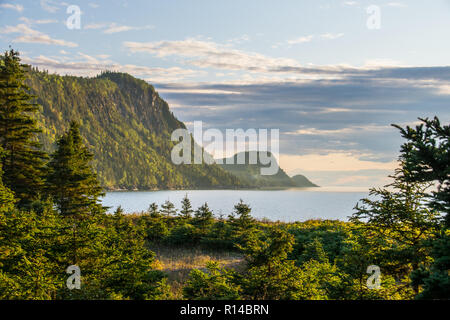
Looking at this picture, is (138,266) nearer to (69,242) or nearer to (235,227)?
(69,242)

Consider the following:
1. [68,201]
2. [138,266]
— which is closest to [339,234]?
[138,266]

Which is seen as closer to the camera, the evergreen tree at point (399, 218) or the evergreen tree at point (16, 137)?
the evergreen tree at point (399, 218)

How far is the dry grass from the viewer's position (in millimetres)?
14750

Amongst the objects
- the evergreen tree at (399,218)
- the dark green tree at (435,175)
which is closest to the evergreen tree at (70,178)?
the evergreen tree at (399,218)

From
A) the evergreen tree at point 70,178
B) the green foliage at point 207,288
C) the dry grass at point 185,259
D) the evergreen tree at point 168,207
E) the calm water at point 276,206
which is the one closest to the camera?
the green foliage at point 207,288

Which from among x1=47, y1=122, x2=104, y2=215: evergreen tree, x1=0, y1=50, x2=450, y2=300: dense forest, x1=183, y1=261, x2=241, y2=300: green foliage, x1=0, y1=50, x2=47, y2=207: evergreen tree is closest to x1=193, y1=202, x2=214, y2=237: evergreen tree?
x1=47, y1=122, x2=104, y2=215: evergreen tree

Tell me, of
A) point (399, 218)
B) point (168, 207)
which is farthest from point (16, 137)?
point (399, 218)

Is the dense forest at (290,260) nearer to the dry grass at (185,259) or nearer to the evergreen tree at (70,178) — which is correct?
the dry grass at (185,259)

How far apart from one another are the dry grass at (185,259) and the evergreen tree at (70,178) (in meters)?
5.73

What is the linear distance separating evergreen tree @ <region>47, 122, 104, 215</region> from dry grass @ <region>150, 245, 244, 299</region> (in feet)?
18.8

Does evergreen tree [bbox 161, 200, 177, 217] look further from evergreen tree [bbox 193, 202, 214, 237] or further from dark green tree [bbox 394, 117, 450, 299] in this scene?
dark green tree [bbox 394, 117, 450, 299]

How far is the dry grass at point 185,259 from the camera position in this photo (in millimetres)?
14750
